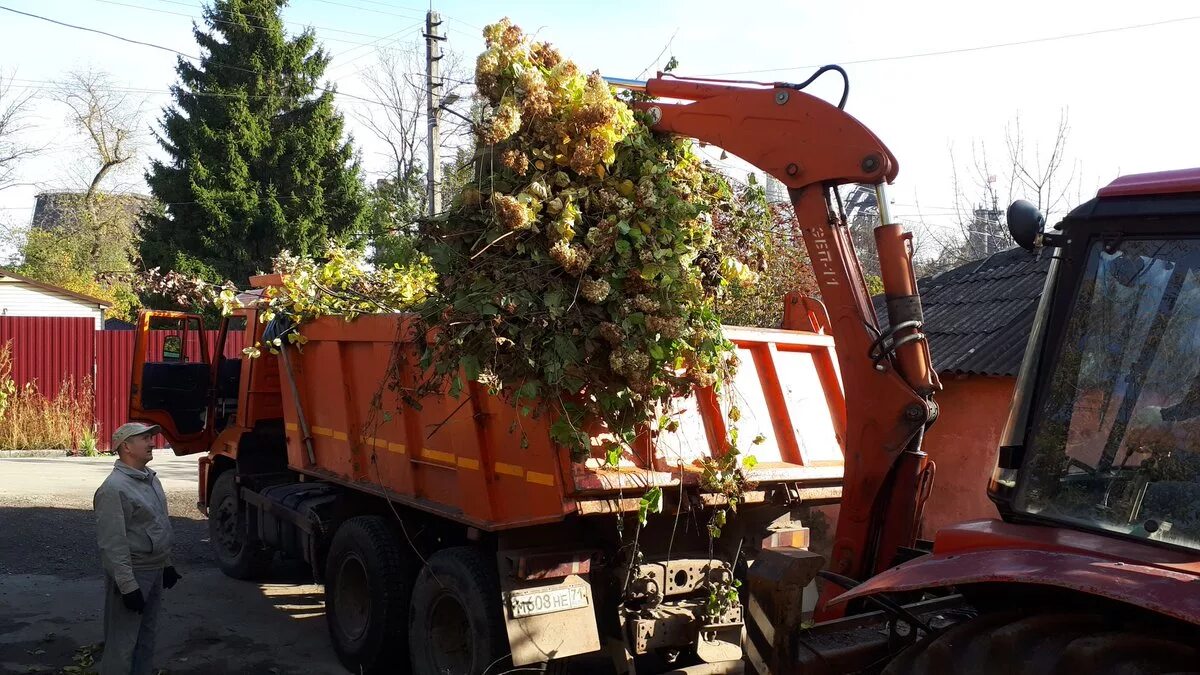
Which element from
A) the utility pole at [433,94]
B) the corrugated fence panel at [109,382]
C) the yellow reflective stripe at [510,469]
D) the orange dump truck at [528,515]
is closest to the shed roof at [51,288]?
the corrugated fence panel at [109,382]

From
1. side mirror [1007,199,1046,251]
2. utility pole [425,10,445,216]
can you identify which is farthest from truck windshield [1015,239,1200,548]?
utility pole [425,10,445,216]

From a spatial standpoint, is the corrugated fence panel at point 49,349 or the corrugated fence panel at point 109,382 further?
the corrugated fence panel at point 109,382

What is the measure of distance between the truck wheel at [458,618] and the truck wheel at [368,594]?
0.31 metres

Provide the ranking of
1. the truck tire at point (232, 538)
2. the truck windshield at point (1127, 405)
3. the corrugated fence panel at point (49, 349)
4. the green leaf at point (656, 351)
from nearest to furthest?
1. the truck windshield at point (1127, 405)
2. the green leaf at point (656, 351)
3. the truck tire at point (232, 538)
4. the corrugated fence panel at point (49, 349)

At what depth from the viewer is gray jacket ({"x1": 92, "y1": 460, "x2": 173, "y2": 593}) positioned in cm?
520

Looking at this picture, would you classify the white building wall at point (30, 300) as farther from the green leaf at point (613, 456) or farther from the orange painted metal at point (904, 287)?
the orange painted metal at point (904, 287)

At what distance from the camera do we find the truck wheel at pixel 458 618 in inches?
185

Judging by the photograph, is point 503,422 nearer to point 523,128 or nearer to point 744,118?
point 523,128

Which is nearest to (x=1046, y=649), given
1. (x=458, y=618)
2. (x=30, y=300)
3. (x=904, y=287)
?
(x=904, y=287)

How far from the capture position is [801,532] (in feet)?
17.7

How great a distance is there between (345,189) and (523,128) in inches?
802

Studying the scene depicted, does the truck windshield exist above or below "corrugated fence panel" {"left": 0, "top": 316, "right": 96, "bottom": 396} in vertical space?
below

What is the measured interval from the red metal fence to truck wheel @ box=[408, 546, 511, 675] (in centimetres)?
1283

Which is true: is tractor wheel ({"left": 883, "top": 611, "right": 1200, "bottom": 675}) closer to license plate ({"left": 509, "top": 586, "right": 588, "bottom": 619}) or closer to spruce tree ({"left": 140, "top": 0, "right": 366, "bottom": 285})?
license plate ({"left": 509, "top": 586, "right": 588, "bottom": 619})
